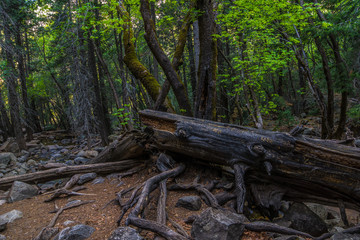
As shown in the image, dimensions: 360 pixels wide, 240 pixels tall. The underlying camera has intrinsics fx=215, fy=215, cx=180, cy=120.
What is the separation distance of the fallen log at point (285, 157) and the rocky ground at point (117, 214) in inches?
19.4

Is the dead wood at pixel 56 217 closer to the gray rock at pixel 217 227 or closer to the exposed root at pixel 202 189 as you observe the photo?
the exposed root at pixel 202 189

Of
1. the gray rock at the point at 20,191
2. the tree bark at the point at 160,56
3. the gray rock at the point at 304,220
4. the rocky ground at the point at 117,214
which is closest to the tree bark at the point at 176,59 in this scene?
the tree bark at the point at 160,56

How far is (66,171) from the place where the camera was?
18.6 ft

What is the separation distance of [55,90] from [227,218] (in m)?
28.2

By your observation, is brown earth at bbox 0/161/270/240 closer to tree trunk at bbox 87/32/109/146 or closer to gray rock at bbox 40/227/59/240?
gray rock at bbox 40/227/59/240

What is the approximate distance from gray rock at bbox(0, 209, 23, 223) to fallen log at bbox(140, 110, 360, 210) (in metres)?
3.34

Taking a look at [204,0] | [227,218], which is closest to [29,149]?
[204,0]

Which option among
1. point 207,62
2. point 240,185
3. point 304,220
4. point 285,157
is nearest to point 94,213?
point 240,185

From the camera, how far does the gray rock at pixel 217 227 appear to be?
2.69 meters

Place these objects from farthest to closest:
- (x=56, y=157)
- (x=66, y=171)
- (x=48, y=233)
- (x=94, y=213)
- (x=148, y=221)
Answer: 1. (x=56, y=157)
2. (x=66, y=171)
3. (x=94, y=213)
4. (x=48, y=233)
5. (x=148, y=221)

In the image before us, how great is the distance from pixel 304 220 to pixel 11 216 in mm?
5277

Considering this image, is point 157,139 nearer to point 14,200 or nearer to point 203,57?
point 203,57

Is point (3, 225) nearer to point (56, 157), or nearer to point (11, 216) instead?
point (11, 216)

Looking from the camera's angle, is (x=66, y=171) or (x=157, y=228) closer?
(x=157, y=228)
